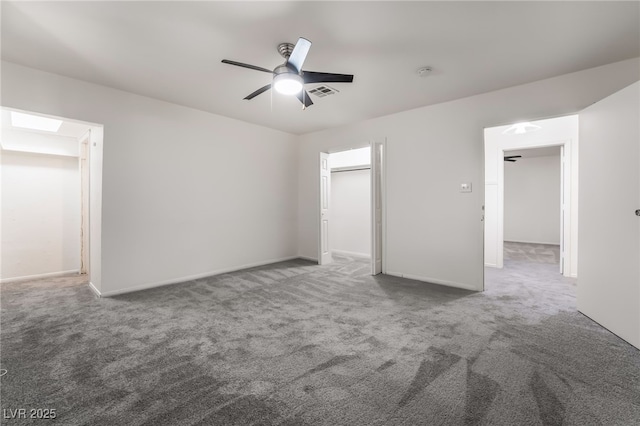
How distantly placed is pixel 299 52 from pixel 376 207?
300 cm

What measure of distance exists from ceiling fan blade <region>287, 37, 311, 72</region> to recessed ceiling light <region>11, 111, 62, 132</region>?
375 cm

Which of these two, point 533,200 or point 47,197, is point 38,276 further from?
point 533,200

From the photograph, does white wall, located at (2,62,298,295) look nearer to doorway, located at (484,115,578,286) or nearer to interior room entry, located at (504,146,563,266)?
doorway, located at (484,115,578,286)

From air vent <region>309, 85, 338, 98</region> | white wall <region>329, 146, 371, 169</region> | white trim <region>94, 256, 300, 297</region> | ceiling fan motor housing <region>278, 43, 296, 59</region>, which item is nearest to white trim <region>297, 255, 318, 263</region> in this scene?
white trim <region>94, 256, 300, 297</region>

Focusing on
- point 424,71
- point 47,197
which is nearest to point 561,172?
point 424,71

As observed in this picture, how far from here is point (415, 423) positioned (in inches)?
60.1

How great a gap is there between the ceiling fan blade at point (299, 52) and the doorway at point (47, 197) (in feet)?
10.5

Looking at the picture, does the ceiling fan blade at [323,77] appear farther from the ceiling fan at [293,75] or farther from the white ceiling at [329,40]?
the white ceiling at [329,40]

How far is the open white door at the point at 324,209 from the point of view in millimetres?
5652

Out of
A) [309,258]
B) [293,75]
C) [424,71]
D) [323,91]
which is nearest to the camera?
[293,75]

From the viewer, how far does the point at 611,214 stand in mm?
2625

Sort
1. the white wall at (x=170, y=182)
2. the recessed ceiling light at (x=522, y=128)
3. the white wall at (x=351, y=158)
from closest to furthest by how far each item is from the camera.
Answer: the white wall at (x=170, y=182)
the recessed ceiling light at (x=522, y=128)
the white wall at (x=351, y=158)

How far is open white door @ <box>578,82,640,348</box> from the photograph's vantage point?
2.37 m

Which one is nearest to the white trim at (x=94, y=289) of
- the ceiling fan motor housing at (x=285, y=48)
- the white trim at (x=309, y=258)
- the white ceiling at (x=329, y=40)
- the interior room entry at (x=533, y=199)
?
the white ceiling at (x=329, y=40)
